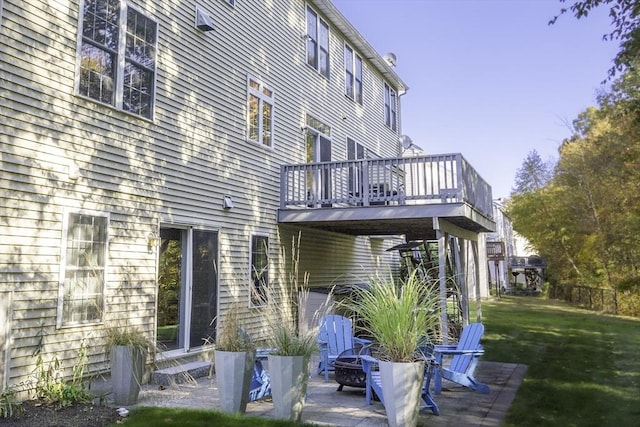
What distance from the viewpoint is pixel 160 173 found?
7.23 m

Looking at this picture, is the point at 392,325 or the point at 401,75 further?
the point at 401,75

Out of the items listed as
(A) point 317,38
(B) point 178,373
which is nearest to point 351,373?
(B) point 178,373

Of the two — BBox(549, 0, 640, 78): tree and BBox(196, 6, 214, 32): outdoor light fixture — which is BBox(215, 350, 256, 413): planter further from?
BBox(549, 0, 640, 78): tree

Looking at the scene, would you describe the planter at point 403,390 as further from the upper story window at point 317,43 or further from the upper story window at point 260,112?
the upper story window at point 317,43

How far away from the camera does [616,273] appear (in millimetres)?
20844

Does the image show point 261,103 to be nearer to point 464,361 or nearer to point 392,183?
point 392,183

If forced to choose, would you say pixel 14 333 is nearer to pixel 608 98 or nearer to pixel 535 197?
pixel 608 98

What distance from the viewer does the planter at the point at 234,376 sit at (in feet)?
16.1

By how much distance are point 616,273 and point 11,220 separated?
22332 millimetres

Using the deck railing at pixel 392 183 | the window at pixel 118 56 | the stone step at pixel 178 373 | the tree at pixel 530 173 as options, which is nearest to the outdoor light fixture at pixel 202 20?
the window at pixel 118 56

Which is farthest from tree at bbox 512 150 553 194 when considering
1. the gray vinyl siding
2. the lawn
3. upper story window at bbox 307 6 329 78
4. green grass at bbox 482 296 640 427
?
the gray vinyl siding

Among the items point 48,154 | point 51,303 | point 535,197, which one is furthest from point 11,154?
point 535,197

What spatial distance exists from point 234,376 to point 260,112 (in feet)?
20.4

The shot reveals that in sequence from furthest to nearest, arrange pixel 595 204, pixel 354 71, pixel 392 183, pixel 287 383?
pixel 595 204
pixel 354 71
pixel 392 183
pixel 287 383
